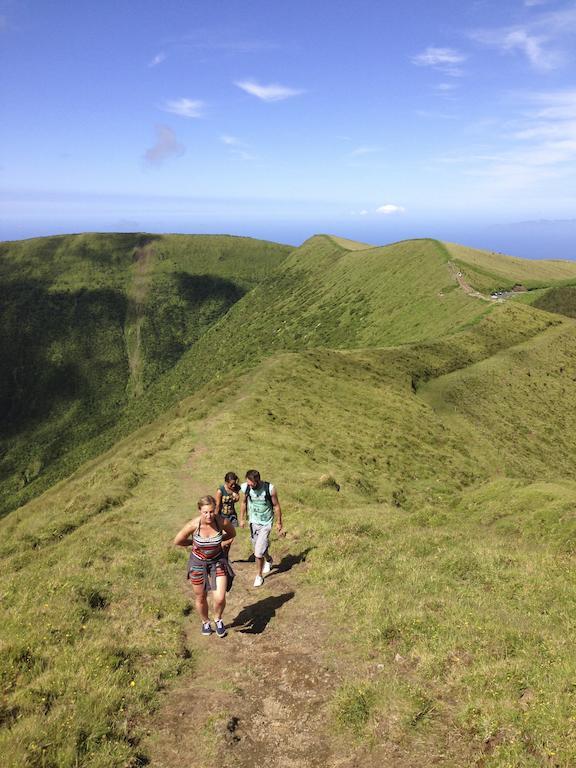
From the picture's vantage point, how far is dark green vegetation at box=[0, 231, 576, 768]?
8.27 m

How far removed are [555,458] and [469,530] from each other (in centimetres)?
3189

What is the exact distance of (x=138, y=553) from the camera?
1766 cm

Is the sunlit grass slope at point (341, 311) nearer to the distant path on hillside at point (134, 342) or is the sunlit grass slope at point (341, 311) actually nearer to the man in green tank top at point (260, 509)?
the distant path on hillside at point (134, 342)

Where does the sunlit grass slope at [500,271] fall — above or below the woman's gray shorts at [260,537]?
above

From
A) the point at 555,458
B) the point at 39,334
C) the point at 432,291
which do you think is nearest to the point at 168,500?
the point at 555,458

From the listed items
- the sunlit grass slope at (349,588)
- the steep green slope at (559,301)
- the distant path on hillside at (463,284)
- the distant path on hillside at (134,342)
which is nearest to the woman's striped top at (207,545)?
the sunlit grass slope at (349,588)

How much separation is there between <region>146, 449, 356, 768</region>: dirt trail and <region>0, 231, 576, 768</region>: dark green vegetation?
1.54ft

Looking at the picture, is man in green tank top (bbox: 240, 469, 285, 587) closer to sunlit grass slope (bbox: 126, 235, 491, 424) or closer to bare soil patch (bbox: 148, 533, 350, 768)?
bare soil patch (bbox: 148, 533, 350, 768)

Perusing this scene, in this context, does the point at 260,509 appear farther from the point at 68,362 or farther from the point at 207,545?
the point at 68,362

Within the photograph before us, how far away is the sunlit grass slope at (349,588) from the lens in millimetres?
8125

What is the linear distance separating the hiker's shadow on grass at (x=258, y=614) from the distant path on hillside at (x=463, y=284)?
257 feet

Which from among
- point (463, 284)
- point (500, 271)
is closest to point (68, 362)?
point (463, 284)

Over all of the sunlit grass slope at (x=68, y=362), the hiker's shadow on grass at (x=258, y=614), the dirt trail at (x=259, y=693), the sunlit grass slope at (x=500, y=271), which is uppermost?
the sunlit grass slope at (x=500, y=271)

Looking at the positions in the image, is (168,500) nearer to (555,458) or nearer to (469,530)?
(469,530)
